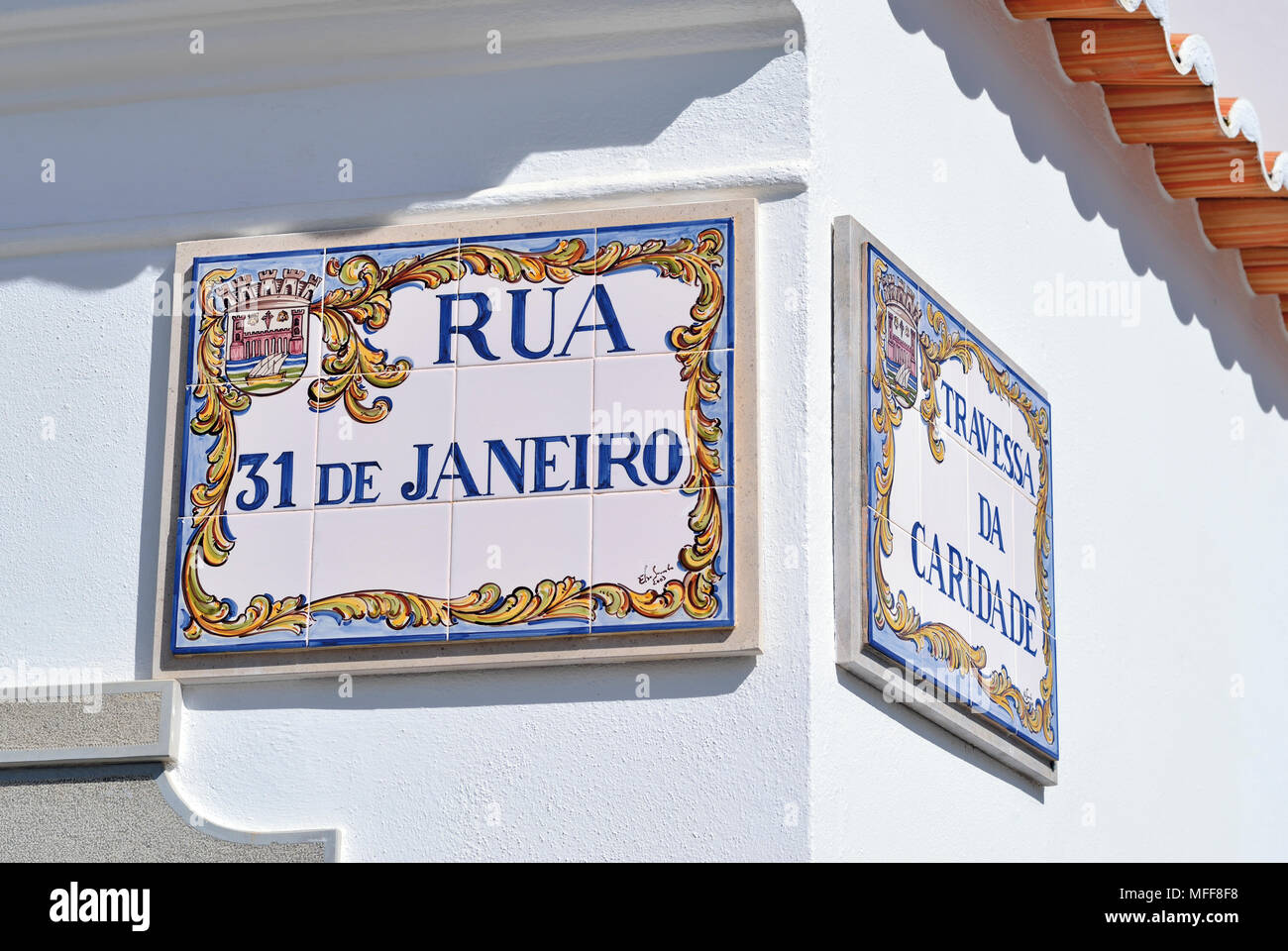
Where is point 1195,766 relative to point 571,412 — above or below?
below

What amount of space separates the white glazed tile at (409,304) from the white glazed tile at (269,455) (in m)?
0.14

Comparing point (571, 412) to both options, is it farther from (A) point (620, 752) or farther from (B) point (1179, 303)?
(B) point (1179, 303)

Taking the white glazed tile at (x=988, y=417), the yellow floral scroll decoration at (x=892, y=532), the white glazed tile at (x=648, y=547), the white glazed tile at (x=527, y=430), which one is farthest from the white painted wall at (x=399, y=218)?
the white glazed tile at (x=988, y=417)

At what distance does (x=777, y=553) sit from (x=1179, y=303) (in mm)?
3064

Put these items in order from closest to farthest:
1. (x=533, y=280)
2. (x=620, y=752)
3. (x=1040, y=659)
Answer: (x=620, y=752) < (x=533, y=280) < (x=1040, y=659)

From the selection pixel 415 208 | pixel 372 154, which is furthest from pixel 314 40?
pixel 415 208

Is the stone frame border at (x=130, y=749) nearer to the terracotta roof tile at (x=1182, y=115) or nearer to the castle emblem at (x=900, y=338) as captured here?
the castle emblem at (x=900, y=338)

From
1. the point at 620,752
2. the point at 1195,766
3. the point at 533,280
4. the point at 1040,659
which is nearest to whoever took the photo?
the point at 620,752

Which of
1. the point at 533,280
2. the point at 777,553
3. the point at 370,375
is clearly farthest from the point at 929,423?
the point at 370,375

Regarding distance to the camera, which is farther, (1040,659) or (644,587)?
(1040,659)

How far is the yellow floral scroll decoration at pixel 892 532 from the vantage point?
18.0ft

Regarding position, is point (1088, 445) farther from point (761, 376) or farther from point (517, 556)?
point (517, 556)

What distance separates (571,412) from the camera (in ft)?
18.0
